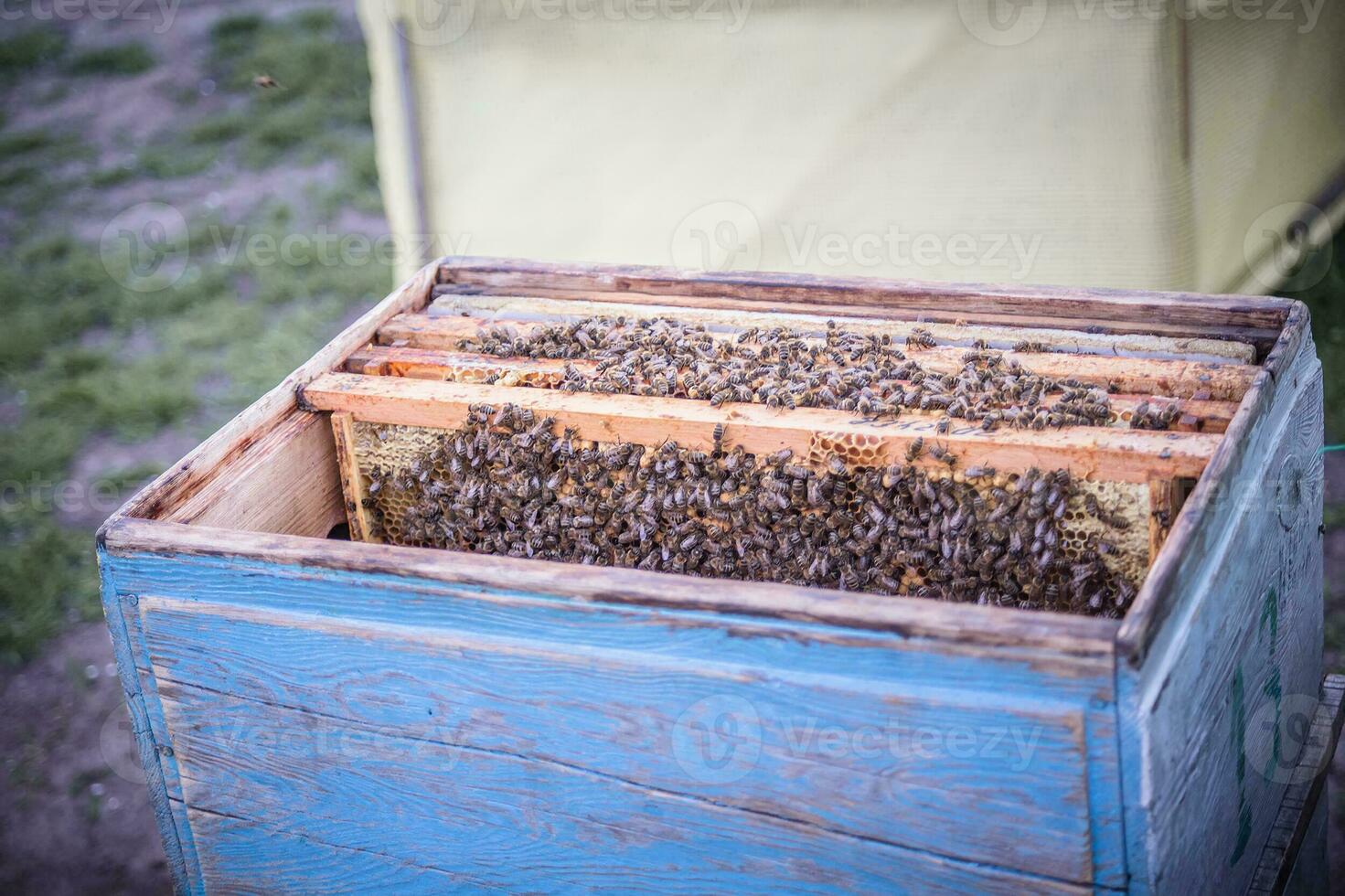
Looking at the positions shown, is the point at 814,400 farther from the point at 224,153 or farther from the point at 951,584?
the point at 224,153

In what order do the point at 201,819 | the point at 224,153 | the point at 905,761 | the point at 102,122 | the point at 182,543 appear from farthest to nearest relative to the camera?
1. the point at 102,122
2. the point at 224,153
3. the point at 201,819
4. the point at 182,543
5. the point at 905,761

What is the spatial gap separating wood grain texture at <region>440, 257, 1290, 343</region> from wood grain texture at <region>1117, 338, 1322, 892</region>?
23cm

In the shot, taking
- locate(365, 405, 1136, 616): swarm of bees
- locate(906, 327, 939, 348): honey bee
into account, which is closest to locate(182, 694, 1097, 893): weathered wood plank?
locate(365, 405, 1136, 616): swarm of bees

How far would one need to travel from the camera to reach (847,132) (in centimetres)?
462

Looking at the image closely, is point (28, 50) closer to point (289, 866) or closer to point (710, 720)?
point (289, 866)

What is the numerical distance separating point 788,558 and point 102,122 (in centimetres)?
937

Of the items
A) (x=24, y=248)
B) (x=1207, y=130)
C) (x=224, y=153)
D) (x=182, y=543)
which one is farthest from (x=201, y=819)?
(x=224, y=153)

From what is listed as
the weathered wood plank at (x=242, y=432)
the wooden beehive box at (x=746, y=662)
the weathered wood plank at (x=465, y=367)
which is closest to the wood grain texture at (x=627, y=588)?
the wooden beehive box at (x=746, y=662)

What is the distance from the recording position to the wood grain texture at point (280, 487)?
7.69ft

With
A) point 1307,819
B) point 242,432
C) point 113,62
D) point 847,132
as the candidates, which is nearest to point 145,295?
point 113,62

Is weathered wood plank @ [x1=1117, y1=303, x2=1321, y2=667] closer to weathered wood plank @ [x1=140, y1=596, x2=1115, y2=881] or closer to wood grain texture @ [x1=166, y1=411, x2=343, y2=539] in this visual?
weathered wood plank @ [x1=140, y1=596, x2=1115, y2=881]

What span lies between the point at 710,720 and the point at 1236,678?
0.88 meters

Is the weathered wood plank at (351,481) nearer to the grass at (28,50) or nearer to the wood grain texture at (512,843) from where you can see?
the wood grain texture at (512,843)

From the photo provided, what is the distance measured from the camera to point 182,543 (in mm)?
2066
